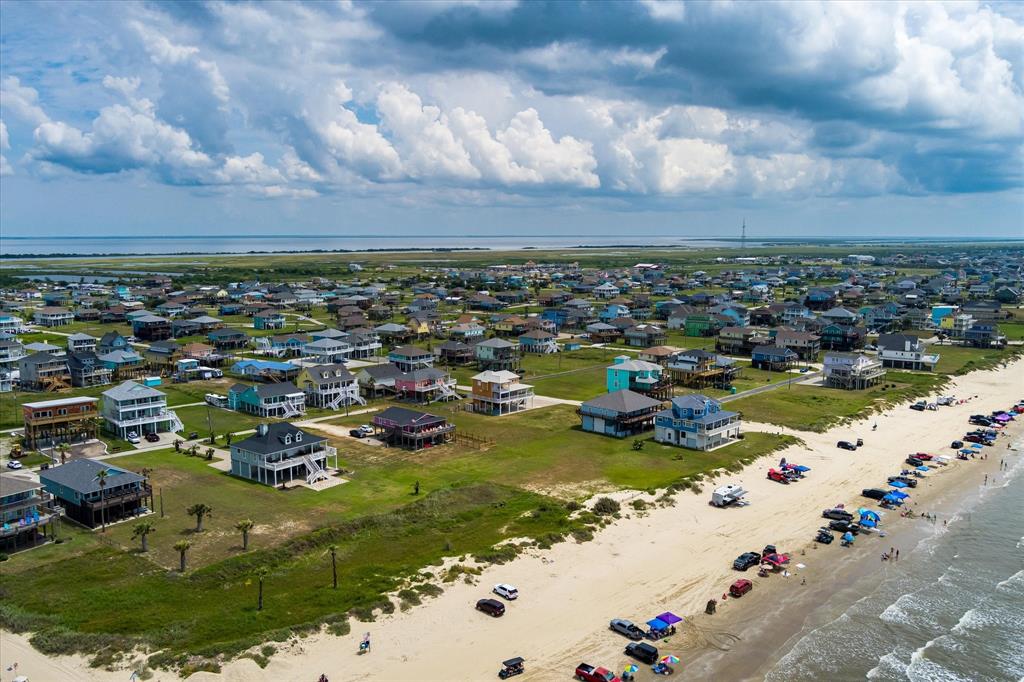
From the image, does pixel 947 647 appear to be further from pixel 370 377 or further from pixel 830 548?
pixel 370 377

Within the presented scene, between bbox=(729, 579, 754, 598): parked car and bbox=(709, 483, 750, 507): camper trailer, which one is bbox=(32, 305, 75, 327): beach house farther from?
bbox=(729, 579, 754, 598): parked car

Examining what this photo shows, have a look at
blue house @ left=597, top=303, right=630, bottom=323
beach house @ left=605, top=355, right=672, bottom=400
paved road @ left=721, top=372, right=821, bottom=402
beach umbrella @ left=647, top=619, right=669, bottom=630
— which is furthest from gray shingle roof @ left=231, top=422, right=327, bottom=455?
blue house @ left=597, top=303, right=630, bottom=323

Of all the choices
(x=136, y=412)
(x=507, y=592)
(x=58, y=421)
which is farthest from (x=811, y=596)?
(x=58, y=421)

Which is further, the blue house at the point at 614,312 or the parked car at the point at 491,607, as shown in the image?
the blue house at the point at 614,312

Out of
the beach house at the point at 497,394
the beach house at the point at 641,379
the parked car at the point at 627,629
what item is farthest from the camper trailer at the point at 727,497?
the beach house at the point at 497,394

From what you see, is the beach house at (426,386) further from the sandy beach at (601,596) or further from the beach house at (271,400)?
the sandy beach at (601,596)

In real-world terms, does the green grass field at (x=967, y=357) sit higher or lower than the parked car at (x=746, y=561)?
higher

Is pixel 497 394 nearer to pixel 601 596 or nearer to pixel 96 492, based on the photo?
pixel 96 492

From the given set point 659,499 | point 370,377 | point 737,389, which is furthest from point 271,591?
point 737,389
